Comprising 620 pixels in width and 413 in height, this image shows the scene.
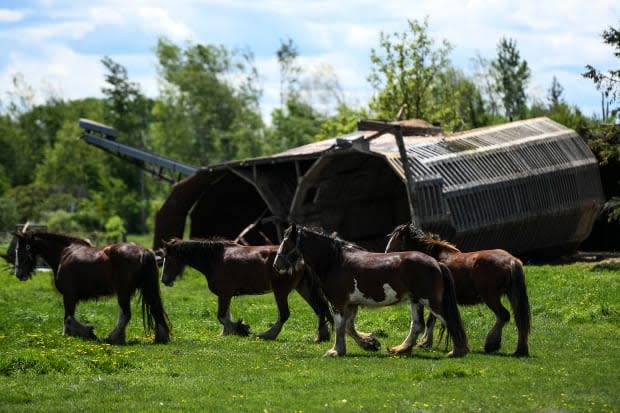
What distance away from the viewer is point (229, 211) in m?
43.5

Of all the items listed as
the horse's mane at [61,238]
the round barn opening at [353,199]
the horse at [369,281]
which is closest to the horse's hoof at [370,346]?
the horse at [369,281]

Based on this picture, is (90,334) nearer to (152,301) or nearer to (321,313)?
(152,301)

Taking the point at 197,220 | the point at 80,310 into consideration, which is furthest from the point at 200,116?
the point at 80,310

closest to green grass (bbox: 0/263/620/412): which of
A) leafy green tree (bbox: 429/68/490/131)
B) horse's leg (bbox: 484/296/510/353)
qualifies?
horse's leg (bbox: 484/296/510/353)

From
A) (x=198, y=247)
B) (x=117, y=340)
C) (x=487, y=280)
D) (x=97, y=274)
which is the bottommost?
(x=117, y=340)

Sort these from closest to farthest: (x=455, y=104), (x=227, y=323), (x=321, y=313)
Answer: (x=321, y=313) → (x=227, y=323) → (x=455, y=104)

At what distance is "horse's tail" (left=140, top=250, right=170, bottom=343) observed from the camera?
2036 centimetres

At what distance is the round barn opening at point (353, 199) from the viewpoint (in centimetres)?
3734

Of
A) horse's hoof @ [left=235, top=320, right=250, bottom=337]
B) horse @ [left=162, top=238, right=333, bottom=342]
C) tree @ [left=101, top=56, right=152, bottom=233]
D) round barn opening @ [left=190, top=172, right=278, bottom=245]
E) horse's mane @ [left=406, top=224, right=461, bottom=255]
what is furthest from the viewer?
tree @ [left=101, top=56, right=152, bottom=233]

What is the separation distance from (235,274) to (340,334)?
464cm

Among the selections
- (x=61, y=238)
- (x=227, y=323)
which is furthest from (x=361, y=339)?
(x=61, y=238)

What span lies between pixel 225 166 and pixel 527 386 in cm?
2428

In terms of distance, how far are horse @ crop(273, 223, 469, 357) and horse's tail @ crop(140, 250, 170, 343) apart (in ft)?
9.59

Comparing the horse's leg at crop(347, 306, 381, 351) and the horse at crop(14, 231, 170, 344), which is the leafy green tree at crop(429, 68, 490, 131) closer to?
the horse at crop(14, 231, 170, 344)
